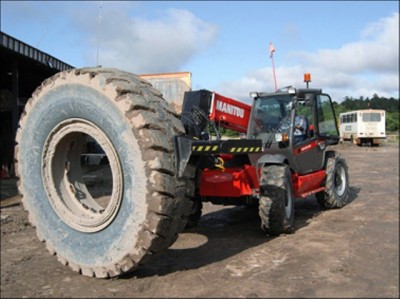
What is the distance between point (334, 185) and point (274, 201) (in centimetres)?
329

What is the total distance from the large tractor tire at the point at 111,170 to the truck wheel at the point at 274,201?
253 centimetres

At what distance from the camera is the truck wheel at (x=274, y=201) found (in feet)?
21.4

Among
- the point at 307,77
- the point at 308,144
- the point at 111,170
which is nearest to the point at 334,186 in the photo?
the point at 308,144

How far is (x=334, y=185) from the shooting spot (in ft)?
30.7

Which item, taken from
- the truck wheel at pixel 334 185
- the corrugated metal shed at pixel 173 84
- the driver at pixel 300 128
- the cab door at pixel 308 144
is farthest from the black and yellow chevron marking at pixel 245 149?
the corrugated metal shed at pixel 173 84

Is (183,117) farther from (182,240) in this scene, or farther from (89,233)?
(89,233)

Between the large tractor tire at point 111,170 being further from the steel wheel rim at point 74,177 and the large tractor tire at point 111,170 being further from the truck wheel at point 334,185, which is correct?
the truck wheel at point 334,185

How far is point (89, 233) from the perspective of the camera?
4.47 m

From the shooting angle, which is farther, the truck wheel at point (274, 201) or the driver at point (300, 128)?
the driver at point (300, 128)

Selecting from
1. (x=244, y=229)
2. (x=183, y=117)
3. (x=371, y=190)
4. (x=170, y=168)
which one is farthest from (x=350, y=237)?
(x=371, y=190)

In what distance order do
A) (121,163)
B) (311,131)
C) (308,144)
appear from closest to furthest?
(121,163) → (308,144) → (311,131)

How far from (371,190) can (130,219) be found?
887 cm

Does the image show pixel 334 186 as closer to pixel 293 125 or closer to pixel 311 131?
pixel 311 131

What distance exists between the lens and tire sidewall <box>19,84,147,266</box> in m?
4.07
